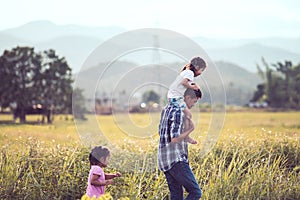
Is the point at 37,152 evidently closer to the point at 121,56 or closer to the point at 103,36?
the point at 121,56

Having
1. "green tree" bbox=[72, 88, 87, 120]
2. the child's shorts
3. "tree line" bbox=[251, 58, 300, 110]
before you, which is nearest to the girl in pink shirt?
the child's shorts

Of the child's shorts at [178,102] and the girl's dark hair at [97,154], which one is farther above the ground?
the child's shorts at [178,102]

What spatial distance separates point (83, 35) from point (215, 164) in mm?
4018

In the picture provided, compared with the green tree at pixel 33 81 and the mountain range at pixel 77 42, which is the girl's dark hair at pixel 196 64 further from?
the green tree at pixel 33 81

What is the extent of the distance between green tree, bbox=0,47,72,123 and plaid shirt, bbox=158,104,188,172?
344cm

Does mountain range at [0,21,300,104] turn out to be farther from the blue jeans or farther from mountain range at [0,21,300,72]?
the blue jeans

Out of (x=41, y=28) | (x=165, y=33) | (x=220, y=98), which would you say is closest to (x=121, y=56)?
(x=165, y=33)

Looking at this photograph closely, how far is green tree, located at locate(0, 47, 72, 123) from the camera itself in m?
6.03

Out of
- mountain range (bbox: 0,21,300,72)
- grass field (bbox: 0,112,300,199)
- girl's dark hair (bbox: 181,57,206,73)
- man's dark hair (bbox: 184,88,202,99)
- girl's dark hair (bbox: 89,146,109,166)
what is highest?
mountain range (bbox: 0,21,300,72)

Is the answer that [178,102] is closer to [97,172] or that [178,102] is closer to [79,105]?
[97,172]

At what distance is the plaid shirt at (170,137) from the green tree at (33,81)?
135 inches

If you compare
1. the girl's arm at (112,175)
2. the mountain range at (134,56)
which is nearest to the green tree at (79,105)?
the mountain range at (134,56)

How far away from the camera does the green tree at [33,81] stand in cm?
603

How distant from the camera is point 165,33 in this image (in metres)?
4.14
